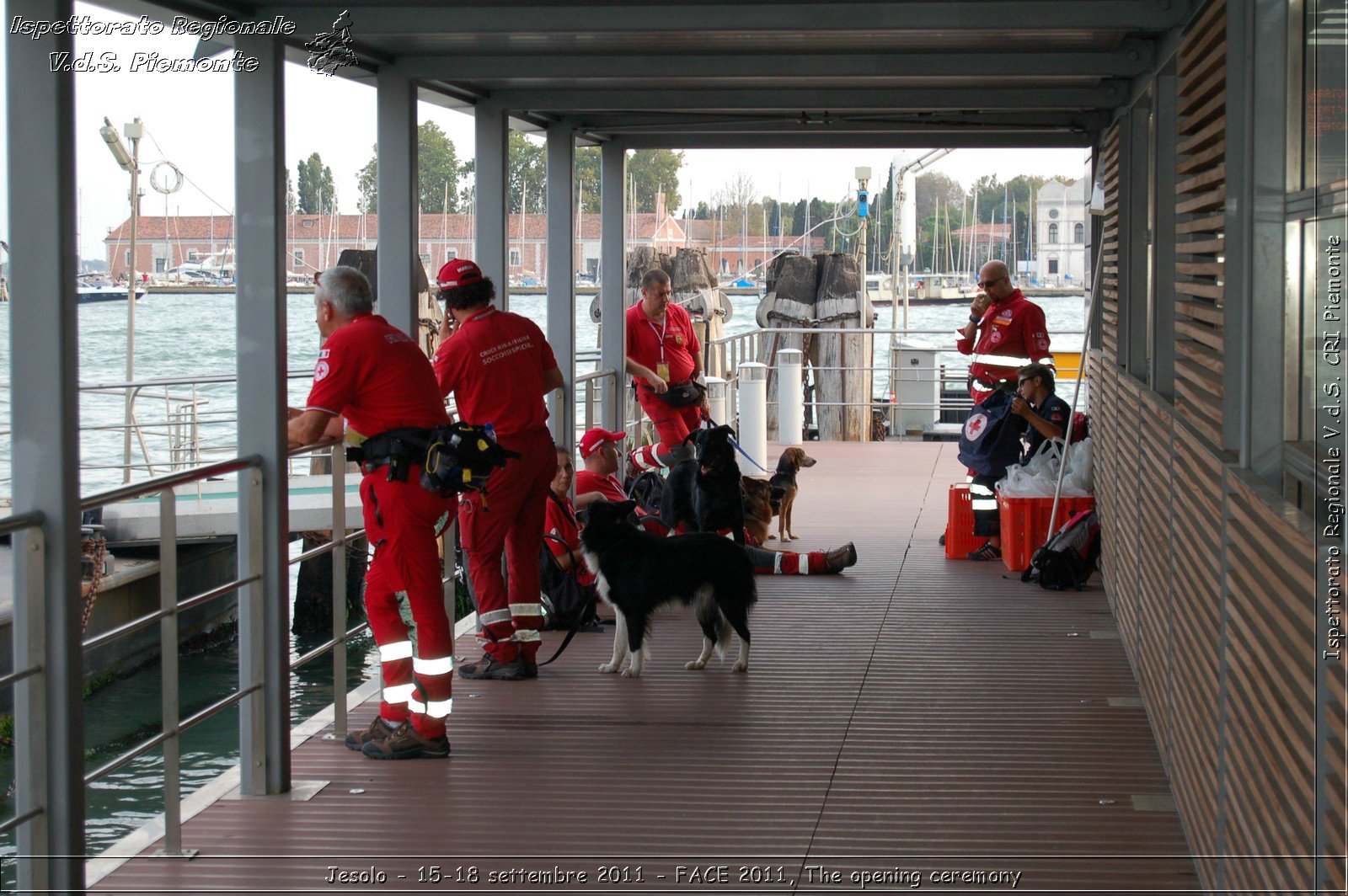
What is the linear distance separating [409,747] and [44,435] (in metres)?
2.24

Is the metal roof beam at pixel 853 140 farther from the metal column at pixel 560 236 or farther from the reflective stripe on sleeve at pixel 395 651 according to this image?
the reflective stripe on sleeve at pixel 395 651

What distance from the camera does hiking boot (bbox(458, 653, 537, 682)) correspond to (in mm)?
6539

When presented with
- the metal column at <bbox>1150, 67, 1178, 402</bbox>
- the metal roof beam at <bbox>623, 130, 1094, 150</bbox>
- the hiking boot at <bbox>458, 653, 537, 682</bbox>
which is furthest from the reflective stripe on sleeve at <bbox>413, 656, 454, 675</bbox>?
the metal roof beam at <bbox>623, 130, 1094, 150</bbox>

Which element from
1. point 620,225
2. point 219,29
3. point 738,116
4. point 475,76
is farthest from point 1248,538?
point 620,225

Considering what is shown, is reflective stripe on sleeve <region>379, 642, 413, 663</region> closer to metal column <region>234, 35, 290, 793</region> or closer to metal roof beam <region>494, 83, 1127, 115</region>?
metal column <region>234, 35, 290, 793</region>

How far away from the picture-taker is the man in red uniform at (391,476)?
4.95 metres

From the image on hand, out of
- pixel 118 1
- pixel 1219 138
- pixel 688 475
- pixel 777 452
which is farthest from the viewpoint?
pixel 777 452

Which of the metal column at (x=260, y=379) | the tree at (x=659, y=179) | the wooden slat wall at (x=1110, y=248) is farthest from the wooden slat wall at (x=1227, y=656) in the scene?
the tree at (x=659, y=179)

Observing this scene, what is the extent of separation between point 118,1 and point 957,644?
15.9ft

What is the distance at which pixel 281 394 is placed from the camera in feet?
15.8

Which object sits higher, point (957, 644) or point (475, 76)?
point (475, 76)

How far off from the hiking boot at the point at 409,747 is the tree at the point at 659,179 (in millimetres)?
41215

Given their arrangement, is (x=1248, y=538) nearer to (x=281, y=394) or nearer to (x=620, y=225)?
(x=281, y=394)

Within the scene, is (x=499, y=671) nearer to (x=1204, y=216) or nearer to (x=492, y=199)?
(x=492, y=199)
